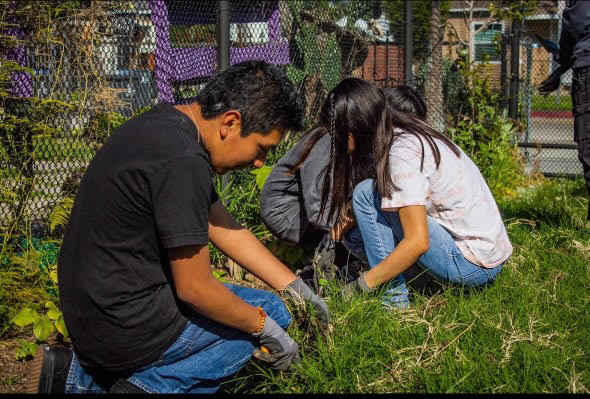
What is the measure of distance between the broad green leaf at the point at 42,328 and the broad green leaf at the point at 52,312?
0.03 m

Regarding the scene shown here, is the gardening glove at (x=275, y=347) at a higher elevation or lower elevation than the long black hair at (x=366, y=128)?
lower

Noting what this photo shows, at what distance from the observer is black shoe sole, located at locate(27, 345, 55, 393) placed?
7.73 ft

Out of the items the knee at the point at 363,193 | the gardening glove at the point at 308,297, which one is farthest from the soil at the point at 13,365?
the knee at the point at 363,193

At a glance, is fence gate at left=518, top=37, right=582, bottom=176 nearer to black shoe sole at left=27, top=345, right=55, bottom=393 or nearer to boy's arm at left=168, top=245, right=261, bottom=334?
boy's arm at left=168, top=245, right=261, bottom=334

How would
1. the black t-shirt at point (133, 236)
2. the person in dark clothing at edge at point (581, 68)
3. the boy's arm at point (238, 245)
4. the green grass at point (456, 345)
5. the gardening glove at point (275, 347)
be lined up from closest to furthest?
the black t-shirt at point (133, 236)
the gardening glove at point (275, 347)
the green grass at point (456, 345)
the boy's arm at point (238, 245)
the person in dark clothing at edge at point (581, 68)

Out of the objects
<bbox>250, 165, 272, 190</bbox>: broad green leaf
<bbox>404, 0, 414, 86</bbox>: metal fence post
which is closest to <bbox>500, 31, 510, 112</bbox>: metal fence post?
<bbox>404, 0, 414, 86</bbox>: metal fence post

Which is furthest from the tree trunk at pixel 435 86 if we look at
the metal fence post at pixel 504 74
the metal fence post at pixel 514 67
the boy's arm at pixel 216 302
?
the boy's arm at pixel 216 302

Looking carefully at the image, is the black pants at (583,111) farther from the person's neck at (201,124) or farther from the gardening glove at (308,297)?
the person's neck at (201,124)

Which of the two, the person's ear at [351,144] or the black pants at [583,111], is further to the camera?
the black pants at [583,111]

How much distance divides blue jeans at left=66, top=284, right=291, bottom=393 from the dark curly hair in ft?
2.33

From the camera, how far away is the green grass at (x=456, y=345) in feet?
8.38

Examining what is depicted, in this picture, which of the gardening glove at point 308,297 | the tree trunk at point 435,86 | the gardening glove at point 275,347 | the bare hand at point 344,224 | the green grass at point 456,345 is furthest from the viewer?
the tree trunk at point 435,86

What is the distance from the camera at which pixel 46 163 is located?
3.65m

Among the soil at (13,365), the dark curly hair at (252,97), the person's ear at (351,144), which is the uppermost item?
the dark curly hair at (252,97)
